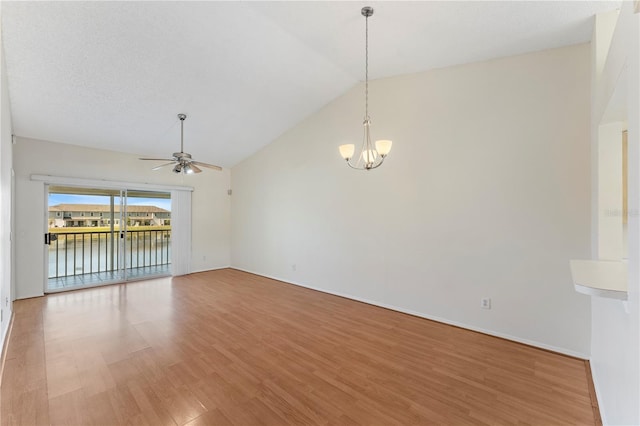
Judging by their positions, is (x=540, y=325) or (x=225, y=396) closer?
(x=225, y=396)

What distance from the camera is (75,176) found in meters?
5.00

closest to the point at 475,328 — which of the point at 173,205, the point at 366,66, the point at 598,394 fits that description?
the point at 598,394

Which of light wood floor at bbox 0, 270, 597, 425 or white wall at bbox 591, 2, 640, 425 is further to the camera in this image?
light wood floor at bbox 0, 270, 597, 425

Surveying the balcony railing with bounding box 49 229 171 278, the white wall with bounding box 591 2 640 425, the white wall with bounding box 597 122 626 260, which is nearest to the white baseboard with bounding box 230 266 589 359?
the white wall with bounding box 591 2 640 425

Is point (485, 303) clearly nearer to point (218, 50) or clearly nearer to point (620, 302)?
point (620, 302)

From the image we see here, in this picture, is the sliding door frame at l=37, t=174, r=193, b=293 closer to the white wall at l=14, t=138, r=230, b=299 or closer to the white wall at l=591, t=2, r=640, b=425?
the white wall at l=14, t=138, r=230, b=299

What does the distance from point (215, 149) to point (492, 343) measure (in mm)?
5854

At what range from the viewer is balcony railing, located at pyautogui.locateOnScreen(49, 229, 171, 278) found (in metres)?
5.76

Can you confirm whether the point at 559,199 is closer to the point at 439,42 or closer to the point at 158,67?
the point at 439,42

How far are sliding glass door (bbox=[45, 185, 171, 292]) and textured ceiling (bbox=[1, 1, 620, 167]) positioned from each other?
1403 mm

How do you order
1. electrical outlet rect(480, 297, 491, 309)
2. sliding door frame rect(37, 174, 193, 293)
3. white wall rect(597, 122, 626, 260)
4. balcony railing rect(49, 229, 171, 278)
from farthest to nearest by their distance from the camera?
balcony railing rect(49, 229, 171, 278), sliding door frame rect(37, 174, 193, 293), electrical outlet rect(480, 297, 491, 309), white wall rect(597, 122, 626, 260)

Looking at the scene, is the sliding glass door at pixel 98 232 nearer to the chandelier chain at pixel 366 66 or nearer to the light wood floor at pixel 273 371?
the light wood floor at pixel 273 371

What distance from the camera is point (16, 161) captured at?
175 inches

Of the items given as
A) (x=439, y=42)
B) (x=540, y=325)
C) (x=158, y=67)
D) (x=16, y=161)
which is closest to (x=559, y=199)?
(x=540, y=325)
